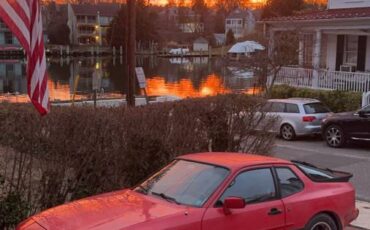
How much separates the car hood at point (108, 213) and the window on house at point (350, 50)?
22.6 meters

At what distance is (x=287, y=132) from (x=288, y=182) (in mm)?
13042

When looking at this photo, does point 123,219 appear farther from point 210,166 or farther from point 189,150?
point 189,150

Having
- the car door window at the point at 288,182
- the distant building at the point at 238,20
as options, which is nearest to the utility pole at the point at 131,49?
the car door window at the point at 288,182

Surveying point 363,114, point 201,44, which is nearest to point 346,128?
point 363,114

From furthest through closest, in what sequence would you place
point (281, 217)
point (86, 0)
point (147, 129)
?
point (86, 0) < point (147, 129) < point (281, 217)

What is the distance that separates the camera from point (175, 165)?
7.13m

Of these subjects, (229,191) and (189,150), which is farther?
(189,150)

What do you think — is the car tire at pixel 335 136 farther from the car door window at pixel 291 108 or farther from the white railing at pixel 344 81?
the white railing at pixel 344 81

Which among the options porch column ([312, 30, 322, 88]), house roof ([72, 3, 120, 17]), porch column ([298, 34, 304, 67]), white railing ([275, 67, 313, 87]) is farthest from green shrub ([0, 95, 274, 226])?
house roof ([72, 3, 120, 17])

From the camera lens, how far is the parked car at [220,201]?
5871 millimetres

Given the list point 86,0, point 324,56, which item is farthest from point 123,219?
point 86,0

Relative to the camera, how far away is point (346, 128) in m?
17.5

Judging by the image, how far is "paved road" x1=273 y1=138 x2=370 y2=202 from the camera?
12844 mm

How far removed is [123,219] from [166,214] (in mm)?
462
